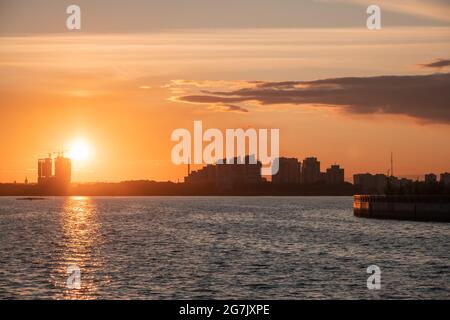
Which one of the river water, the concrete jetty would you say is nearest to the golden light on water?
the river water

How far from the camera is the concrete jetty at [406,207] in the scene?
141m

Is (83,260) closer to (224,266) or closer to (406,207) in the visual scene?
(224,266)

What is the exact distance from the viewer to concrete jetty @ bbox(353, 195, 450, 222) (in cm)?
14070

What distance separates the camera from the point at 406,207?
15450 centimetres

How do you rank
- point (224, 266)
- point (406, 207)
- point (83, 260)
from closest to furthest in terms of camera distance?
point (224, 266), point (83, 260), point (406, 207)

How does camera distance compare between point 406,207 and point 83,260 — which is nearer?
point 83,260

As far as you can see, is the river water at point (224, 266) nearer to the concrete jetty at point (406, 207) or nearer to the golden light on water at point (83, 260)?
the golden light on water at point (83, 260)

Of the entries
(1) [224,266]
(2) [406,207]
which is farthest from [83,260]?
(2) [406,207]

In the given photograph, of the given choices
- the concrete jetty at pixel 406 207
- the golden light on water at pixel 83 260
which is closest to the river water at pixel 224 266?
the golden light on water at pixel 83 260

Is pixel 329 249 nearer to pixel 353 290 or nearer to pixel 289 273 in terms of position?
pixel 289 273

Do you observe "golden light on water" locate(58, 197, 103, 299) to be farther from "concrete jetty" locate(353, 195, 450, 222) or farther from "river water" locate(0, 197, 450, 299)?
"concrete jetty" locate(353, 195, 450, 222)

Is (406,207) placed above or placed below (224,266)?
above
